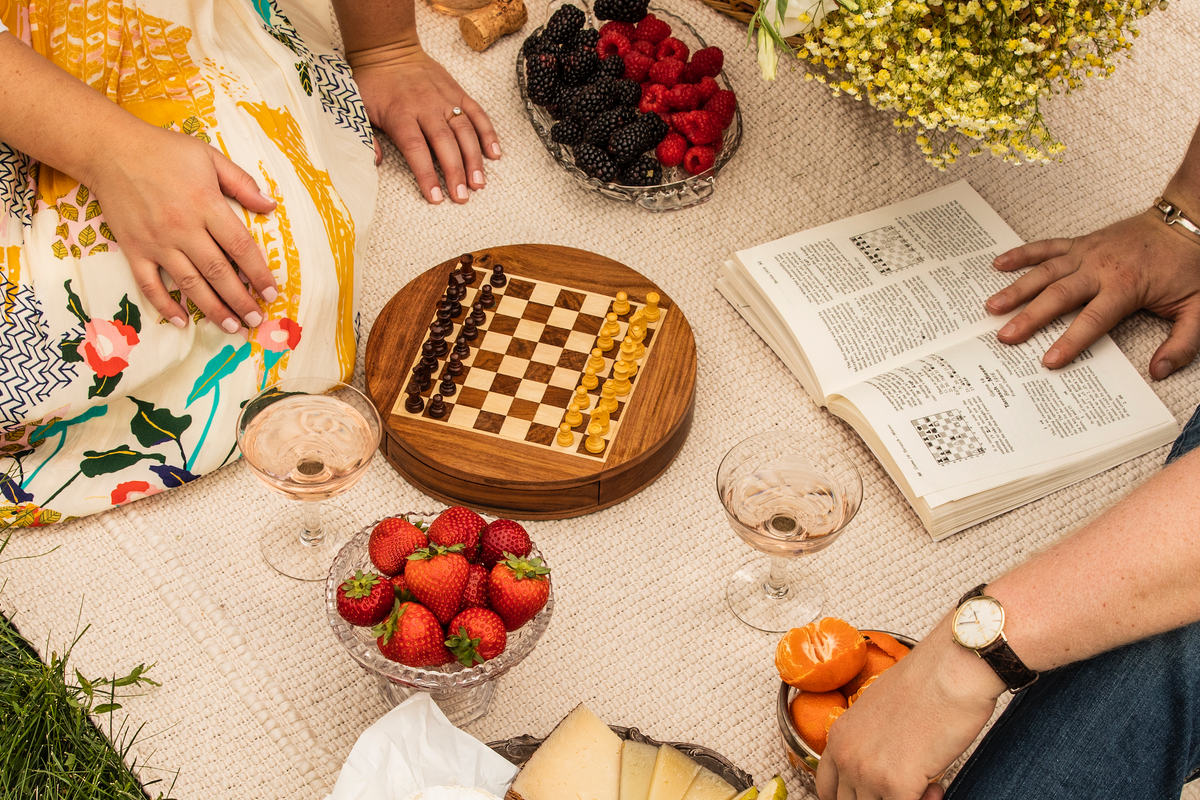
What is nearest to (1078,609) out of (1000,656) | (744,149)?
(1000,656)

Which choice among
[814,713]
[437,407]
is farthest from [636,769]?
[437,407]

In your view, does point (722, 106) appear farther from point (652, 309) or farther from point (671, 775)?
point (671, 775)

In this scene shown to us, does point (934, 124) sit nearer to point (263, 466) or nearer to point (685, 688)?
point (685, 688)

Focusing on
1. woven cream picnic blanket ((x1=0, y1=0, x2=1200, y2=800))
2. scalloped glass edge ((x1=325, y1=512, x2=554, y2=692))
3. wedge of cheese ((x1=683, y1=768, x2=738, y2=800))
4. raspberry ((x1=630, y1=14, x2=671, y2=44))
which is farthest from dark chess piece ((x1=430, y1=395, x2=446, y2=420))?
raspberry ((x1=630, y1=14, x2=671, y2=44))

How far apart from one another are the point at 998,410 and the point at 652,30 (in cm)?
90

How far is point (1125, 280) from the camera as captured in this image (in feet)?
5.27

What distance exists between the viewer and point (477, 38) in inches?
79.0

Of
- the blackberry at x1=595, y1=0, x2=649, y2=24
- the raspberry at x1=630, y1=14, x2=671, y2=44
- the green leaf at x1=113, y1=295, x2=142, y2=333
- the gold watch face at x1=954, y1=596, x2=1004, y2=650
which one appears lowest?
the green leaf at x1=113, y1=295, x2=142, y2=333

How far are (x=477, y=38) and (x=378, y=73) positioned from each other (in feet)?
0.81

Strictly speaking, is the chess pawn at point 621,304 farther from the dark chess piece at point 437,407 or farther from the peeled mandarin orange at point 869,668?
the peeled mandarin orange at point 869,668

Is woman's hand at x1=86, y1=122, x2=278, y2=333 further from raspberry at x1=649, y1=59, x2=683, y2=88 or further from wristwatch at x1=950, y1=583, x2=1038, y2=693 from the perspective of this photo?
wristwatch at x1=950, y1=583, x2=1038, y2=693

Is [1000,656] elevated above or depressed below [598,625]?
above

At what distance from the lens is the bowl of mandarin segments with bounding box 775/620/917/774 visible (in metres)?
1.17

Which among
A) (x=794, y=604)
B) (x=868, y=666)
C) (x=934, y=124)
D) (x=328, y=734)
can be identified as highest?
(x=934, y=124)
